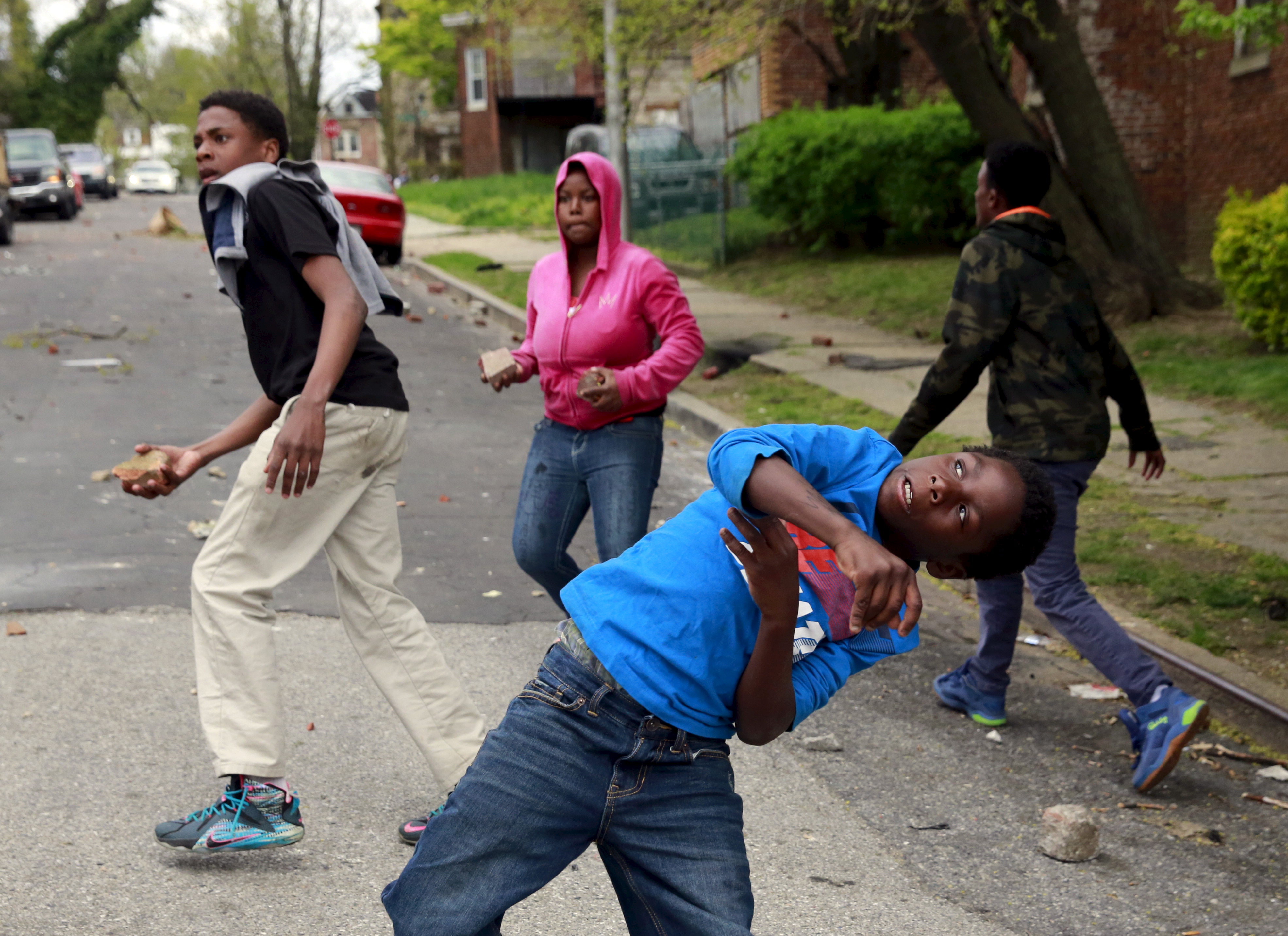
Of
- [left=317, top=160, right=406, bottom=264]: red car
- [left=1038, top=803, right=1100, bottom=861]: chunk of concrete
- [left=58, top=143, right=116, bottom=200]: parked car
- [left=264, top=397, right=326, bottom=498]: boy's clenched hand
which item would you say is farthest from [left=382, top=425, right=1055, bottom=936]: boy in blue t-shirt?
[left=58, top=143, right=116, bottom=200]: parked car

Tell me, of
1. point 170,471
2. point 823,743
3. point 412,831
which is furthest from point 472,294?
point 412,831

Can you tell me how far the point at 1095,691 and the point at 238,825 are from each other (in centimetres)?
329

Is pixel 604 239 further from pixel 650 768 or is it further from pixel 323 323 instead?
pixel 650 768

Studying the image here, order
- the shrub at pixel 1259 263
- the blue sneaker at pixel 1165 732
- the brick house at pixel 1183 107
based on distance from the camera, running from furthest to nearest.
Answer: the brick house at pixel 1183 107 < the shrub at pixel 1259 263 < the blue sneaker at pixel 1165 732

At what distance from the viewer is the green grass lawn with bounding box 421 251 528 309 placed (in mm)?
16828

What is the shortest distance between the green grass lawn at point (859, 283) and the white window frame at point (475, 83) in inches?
1447

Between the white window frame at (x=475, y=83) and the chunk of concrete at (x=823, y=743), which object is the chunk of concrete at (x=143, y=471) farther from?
the white window frame at (x=475, y=83)

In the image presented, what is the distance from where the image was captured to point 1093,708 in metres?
4.95

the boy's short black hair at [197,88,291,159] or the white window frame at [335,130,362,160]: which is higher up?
the white window frame at [335,130,362,160]

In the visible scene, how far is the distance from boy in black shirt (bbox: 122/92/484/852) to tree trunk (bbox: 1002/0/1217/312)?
11186mm

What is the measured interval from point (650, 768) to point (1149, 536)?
5.09 meters

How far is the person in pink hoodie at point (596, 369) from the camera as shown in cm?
424

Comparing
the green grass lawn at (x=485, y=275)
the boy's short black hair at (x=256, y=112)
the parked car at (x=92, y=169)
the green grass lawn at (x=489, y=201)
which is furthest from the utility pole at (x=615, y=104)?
the parked car at (x=92, y=169)

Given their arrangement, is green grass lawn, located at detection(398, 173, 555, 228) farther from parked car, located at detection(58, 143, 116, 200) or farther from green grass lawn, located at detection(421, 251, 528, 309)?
parked car, located at detection(58, 143, 116, 200)
